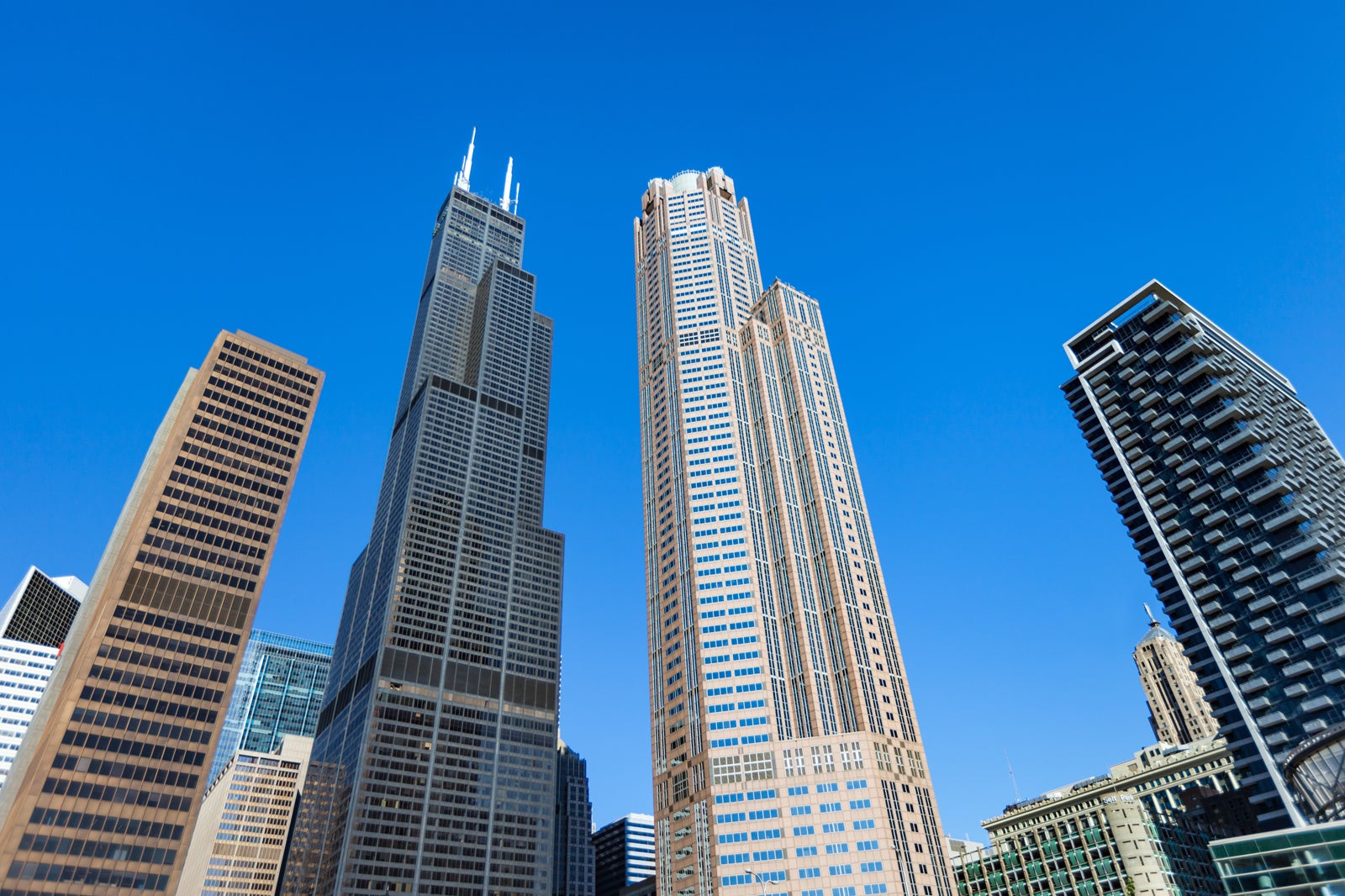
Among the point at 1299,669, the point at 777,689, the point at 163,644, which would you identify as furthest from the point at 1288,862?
the point at 163,644

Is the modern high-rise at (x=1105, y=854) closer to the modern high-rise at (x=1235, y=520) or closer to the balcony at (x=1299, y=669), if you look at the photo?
the modern high-rise at (x=1235, y=520)

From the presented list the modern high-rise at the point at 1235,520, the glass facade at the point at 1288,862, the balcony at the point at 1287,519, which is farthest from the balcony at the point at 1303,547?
the glass facade at the point at 1288,862

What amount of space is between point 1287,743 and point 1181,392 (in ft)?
233

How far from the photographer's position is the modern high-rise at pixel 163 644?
386 feet

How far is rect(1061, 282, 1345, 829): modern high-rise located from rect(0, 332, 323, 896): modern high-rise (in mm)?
166814

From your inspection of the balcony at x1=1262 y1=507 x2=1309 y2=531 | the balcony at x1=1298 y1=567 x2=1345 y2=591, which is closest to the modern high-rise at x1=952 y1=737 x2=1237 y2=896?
the balcony at x1=1298 y1=567 x2=1345 y2=591

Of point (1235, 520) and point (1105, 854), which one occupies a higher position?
point (1235, 520)

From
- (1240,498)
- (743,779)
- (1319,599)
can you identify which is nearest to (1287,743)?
(1319,599)

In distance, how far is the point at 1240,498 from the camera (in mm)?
163625

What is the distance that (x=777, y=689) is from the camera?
161125mm

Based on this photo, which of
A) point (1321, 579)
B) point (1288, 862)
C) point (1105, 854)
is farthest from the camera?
point (1105, 854)

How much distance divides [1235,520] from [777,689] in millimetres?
92365

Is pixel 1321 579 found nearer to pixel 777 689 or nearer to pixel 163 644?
pixel 777 689

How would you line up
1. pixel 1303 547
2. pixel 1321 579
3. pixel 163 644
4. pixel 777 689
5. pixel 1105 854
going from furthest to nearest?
1. pixel 777 689
2. pixel 1105 854
3. pixel 1303 547
4. pixel 1321 579
5. pixel 163 644
